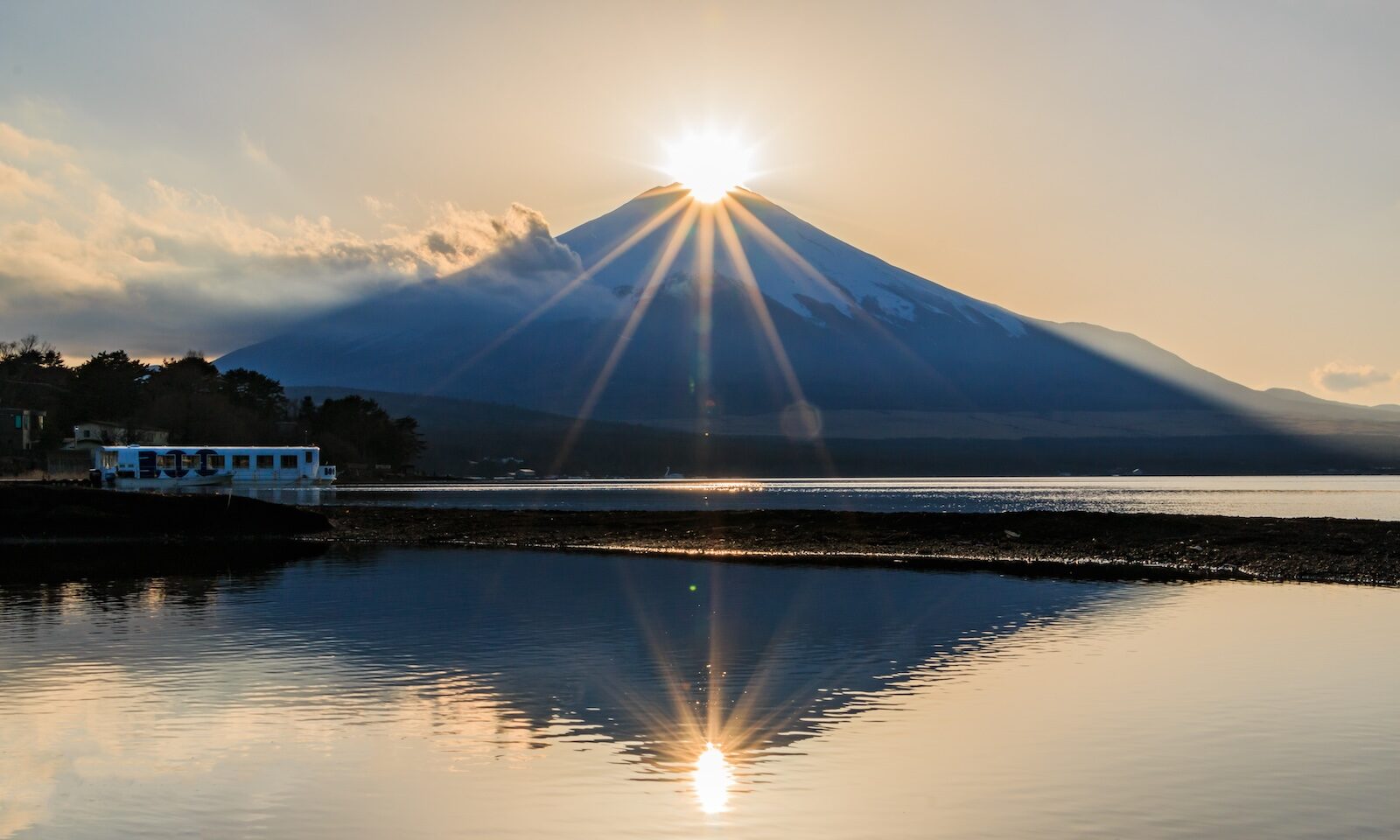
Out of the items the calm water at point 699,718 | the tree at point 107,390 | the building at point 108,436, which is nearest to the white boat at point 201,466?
the building at point 108,436

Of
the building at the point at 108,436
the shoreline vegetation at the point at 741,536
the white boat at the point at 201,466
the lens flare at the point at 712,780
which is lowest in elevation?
the lens flare at the point at 712,780

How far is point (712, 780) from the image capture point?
1853cm

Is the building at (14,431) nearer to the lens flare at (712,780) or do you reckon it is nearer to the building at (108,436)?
the building at (108,436)

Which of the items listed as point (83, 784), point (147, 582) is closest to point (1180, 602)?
point (83, 784)

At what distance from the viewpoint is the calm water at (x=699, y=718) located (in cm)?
1683

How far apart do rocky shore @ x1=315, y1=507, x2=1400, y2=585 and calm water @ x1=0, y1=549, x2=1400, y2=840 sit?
11310mm

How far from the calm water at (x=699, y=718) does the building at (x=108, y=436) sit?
129 metres

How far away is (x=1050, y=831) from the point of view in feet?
52.3

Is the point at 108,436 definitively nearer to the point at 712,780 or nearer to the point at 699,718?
the point at 699,718

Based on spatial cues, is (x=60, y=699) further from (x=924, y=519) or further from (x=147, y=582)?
(x=924, y=519)

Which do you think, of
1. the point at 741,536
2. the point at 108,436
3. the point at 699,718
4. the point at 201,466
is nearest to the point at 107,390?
the point at 108,436

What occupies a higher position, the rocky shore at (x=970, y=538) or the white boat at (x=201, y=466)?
the white boat at (x=201, y=466)

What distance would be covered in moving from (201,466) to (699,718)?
12329 cm

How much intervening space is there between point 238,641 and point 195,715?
32.0 ft
